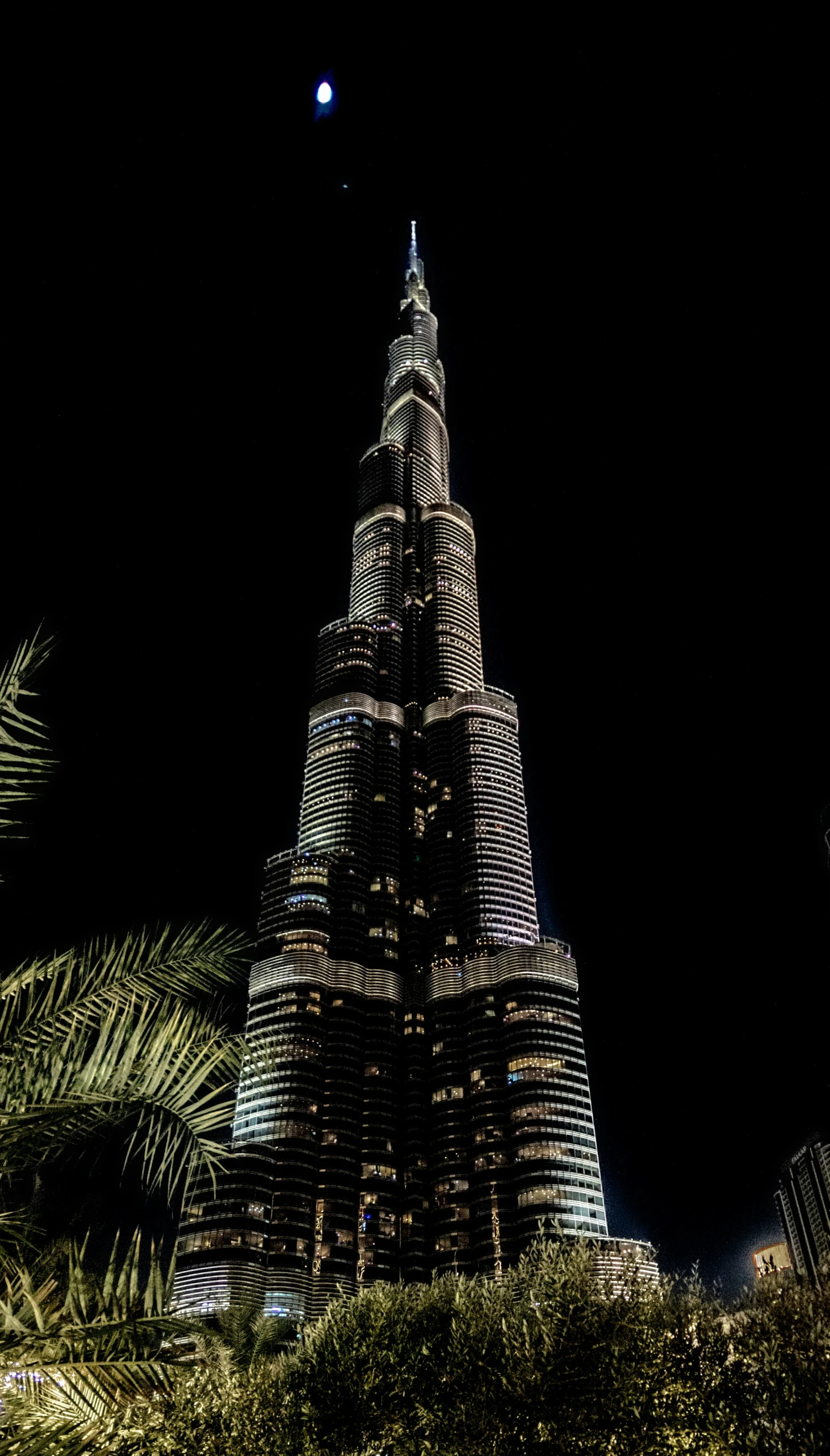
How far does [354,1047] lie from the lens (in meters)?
156

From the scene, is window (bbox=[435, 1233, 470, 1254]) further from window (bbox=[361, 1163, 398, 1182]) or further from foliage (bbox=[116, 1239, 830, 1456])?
foliage (bbox=[116, 1239, 830, 1456])

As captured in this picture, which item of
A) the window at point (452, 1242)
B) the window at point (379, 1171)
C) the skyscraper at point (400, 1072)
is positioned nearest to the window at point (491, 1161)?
the skyscraper at point (400, 1072)

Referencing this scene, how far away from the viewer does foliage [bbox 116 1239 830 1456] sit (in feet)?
64.8

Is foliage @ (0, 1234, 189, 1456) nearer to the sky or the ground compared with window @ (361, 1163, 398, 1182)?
nearer to the ground

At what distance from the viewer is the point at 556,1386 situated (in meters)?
20.8

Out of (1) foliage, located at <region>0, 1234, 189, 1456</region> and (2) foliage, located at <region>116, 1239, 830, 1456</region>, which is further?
(2) foliage, located at <region>116, 1239, 830, 1456</region>

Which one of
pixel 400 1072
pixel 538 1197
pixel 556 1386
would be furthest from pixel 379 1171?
pixel 556 1386

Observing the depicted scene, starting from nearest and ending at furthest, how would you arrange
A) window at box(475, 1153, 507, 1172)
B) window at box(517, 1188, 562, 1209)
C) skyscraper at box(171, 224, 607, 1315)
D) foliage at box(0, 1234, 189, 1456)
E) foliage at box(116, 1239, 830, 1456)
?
foliage at box(0, 1234, 189, 1456) < foliage at box(116, 1239, 830, 1456) < skyscraper at box(171, 224, 607, 1315) < window at box(517, 1188, 562, 1209) < window at box(475, 1153, 507, 1172)

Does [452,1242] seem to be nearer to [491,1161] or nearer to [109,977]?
[491,1161]

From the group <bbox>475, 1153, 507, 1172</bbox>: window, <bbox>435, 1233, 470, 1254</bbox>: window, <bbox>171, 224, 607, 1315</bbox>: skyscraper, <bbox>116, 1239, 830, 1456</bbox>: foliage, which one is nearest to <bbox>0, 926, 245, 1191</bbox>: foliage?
<bbox>116, 1239, 830, 1456</bbox>: foliage

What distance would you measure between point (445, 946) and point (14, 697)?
17404 cm

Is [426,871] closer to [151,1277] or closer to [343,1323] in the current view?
[343,1323]

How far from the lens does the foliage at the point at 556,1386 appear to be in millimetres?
19766

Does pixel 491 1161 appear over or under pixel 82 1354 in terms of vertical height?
over
